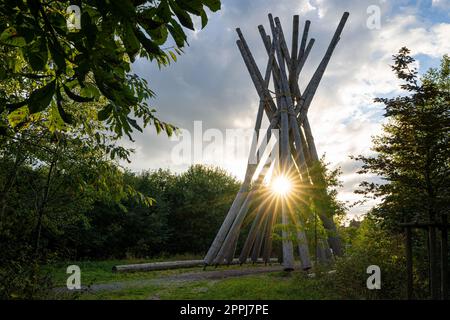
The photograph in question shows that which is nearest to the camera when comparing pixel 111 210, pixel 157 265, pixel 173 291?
pixel 173 291

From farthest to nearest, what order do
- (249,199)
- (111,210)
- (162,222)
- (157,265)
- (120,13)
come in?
(162,222)
(111,210)
(157,265)
(249,199)
(120,13)

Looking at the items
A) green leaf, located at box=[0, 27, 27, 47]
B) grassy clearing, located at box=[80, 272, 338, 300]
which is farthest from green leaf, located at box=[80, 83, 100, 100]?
grassy clearing, located at box=[80, 272, 338, 300]

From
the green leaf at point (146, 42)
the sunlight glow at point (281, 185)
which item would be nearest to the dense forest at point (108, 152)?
the green leaf at point (146, 42)

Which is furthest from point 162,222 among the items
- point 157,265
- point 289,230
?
point 289,230

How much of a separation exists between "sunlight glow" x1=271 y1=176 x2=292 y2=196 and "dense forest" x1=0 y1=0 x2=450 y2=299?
1.58m

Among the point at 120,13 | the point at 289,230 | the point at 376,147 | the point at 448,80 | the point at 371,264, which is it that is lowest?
the point at 371,264

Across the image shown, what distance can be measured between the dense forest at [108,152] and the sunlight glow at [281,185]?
1583 mm

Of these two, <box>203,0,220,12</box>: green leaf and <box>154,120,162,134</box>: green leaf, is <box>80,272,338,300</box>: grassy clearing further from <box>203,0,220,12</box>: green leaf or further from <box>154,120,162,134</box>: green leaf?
<box>203,0,220,12</box>: green leaf

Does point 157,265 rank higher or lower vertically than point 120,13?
lower

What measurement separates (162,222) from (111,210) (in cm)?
302

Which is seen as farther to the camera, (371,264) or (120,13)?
(371,264)

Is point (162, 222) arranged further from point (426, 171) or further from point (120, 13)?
point (120, 13)

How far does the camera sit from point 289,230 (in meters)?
9.08

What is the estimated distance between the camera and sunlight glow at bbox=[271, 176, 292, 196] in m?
10.6
